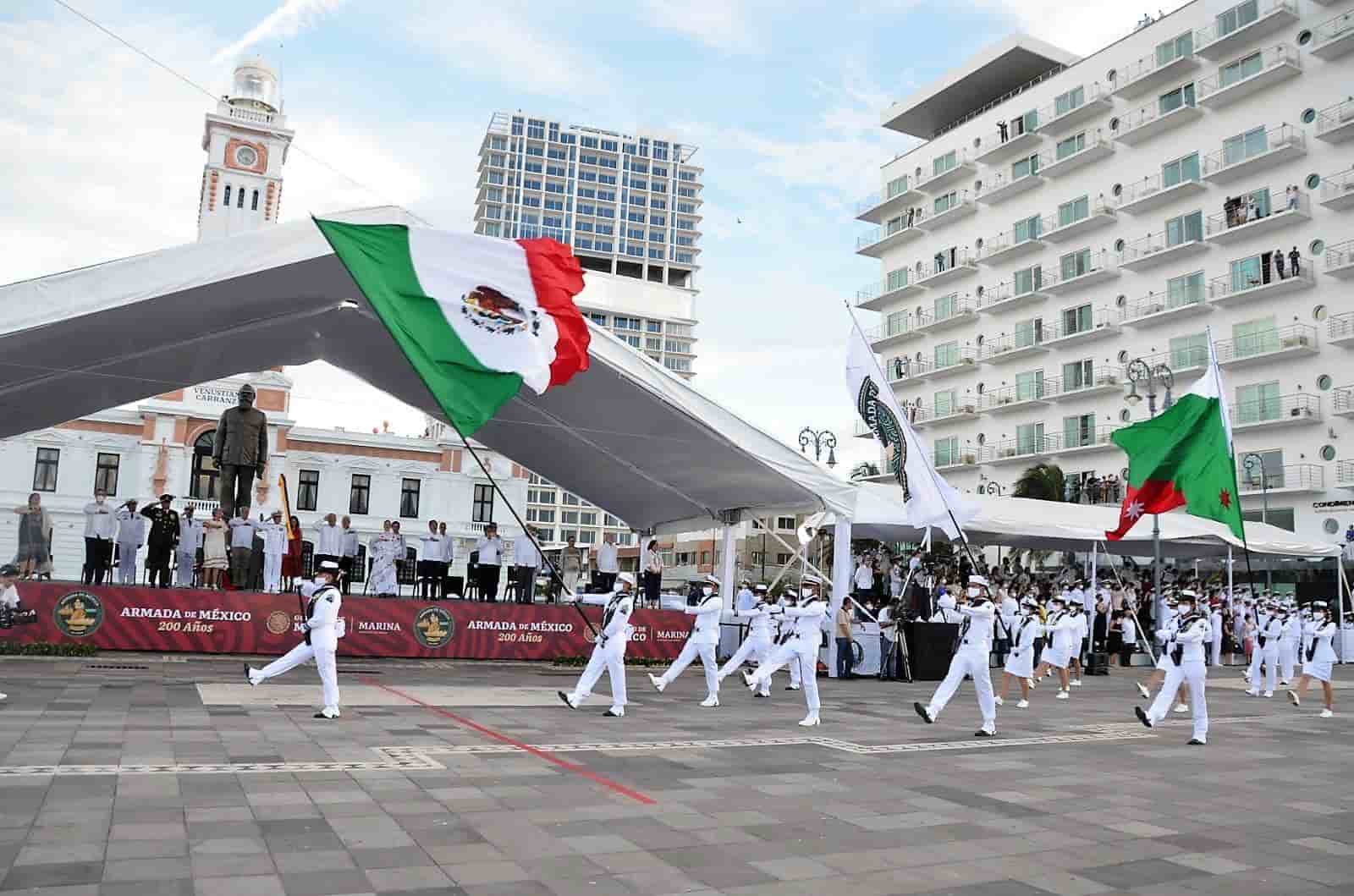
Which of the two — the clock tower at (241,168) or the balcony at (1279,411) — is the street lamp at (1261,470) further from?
the clock tower at (241,168)

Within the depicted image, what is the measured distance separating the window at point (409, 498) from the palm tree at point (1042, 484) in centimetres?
3208

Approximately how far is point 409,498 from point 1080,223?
39358 millimetres

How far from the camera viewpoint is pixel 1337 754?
12.5m

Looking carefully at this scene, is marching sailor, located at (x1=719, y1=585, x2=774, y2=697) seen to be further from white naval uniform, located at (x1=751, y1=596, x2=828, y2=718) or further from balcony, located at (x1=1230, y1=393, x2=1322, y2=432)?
balcony, located at (x1=1230, y1=393, x2=1322, y2=432)

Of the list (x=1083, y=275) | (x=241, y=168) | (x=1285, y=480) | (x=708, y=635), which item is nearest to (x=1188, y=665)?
Result: (x=708, y=635)

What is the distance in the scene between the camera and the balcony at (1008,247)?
5894 centimetres

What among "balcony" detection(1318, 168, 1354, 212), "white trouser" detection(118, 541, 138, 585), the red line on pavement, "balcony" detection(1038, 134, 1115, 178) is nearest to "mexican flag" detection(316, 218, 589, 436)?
the red line on pavement

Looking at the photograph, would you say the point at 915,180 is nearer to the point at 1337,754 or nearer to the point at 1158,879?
the point at 1337,754

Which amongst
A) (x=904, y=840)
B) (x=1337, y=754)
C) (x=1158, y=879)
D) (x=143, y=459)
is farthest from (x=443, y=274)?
(x=143, y=459)

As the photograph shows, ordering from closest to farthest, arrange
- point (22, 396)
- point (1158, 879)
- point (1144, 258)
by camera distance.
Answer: point (1158, 879) → point (22, 396) → point (1144, 258)

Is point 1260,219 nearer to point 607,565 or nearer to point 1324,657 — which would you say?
point 1324,657

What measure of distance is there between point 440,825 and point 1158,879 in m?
4.52

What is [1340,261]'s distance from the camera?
1713 inches

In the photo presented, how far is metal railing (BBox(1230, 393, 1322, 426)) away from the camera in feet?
146
